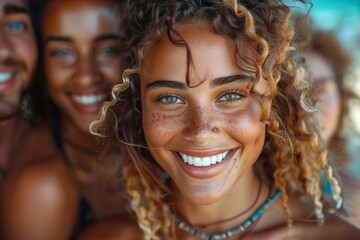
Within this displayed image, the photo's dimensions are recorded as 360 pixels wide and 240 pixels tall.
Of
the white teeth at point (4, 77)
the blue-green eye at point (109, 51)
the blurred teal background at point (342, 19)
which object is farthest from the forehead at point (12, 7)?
the blurred teal background at point (342, 19)

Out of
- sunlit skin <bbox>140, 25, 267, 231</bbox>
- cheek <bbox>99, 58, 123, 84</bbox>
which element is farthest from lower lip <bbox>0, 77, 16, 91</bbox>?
sunlit skin <bbox>140, 25, 267, 231</bbox>

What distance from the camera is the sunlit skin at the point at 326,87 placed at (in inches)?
100

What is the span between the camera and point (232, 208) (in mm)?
1712

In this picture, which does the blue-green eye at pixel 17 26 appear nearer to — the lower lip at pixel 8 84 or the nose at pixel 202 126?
the lower lip at pixel 8 84

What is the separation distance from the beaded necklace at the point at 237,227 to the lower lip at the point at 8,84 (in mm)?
849

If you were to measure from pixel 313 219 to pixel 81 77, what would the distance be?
0.95 m

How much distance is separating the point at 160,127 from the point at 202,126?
0.46ft

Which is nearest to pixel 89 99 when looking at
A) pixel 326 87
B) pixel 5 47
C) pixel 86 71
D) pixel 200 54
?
pixel 86 71

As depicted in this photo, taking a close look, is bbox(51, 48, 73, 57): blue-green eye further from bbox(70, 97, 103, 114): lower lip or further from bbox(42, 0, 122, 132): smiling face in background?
bbox(70, 97, 103, 114): lower lip

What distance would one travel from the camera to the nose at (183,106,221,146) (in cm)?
145

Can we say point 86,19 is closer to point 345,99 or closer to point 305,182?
point 305,182

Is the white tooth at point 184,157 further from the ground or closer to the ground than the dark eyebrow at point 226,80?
closer to the ground

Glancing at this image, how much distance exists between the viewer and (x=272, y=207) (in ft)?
5.67

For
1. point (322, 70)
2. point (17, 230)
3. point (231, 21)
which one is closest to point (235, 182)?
point (231, 21)
